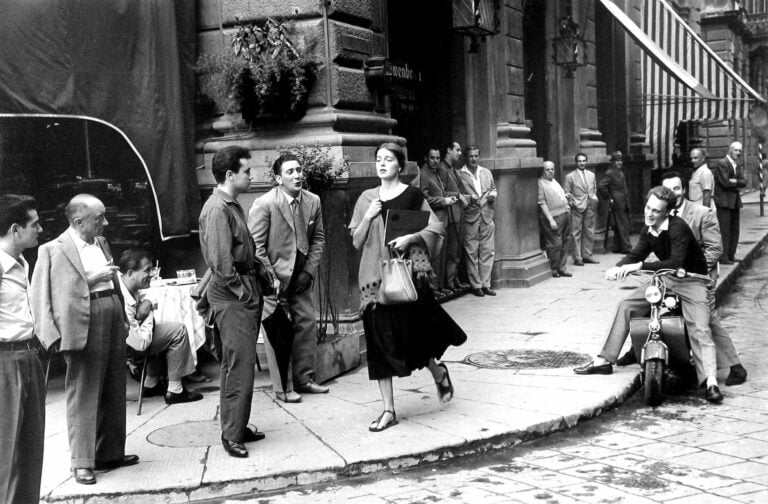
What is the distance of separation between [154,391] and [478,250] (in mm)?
5836

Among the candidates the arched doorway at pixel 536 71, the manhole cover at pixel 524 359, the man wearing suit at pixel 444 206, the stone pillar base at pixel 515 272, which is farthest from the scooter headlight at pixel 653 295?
the arched doorway at pixel 536 71

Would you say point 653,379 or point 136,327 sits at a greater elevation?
point 136,327

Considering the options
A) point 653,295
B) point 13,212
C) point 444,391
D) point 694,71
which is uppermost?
point 694,71

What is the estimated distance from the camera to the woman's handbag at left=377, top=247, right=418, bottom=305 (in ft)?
Answer: 19.8

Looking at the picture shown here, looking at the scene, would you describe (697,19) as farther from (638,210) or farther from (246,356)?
(246,356)

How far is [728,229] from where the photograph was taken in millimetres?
14359

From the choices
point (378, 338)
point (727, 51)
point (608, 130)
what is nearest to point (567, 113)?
point (608, 130)

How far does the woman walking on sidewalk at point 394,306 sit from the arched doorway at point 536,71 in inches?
356

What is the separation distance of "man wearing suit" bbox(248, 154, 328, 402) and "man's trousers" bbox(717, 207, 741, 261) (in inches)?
365

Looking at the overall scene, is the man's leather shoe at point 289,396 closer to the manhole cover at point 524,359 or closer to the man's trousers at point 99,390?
the man's trousers at point 99,390

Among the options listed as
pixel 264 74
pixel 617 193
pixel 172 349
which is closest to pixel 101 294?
pixel 172 349

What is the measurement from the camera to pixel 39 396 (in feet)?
14.0

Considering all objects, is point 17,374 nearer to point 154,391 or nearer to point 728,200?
point 154,391

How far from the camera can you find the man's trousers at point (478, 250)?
11.9 meters
